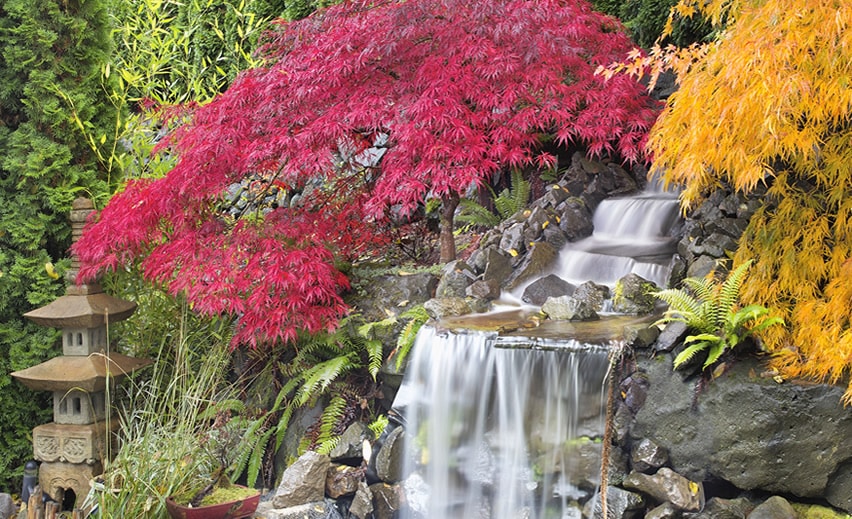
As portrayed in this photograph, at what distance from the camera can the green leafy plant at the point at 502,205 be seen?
257 inches

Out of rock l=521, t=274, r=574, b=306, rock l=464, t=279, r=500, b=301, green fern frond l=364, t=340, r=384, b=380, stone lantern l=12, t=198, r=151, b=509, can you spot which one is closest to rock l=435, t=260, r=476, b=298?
rock l=464, t=279, r=500, b=301

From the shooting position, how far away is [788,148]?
3.68 meters

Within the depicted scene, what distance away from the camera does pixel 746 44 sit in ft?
12.2

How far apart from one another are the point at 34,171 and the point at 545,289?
383 cm

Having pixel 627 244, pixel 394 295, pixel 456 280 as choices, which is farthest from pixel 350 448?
pixel 627 244

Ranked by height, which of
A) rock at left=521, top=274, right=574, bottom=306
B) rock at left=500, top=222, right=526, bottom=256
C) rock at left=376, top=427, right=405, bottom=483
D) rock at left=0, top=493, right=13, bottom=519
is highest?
rock at left=500, top=222, right=526, bottom=256

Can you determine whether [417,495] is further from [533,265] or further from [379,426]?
[533,265]

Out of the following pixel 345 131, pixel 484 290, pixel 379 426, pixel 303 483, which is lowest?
pixel 303 483

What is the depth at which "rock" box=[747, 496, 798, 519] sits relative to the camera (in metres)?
3.71

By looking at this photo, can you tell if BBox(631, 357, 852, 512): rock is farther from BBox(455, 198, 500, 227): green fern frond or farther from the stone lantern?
the stone lantern

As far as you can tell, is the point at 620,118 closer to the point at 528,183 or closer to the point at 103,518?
the point at 528,183

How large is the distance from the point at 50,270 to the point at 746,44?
491 cm

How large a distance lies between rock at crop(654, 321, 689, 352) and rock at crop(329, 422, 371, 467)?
198cm

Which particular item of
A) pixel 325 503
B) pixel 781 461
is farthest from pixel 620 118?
pixel 325 503
